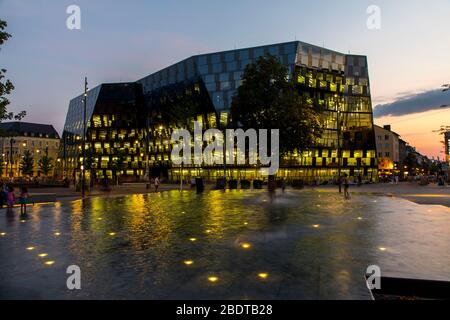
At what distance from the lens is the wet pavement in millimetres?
5867

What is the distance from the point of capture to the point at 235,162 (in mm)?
72188

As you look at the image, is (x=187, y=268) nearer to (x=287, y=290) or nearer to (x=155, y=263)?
(x=155, y=263)

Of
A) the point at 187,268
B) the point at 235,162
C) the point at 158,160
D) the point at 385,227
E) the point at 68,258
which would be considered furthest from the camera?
the point at 158,160

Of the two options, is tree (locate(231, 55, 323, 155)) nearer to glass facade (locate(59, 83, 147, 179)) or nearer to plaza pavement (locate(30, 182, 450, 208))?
plaza pavement (locate(30, 182, 450, 208))

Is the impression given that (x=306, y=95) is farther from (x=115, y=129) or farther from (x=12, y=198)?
(x=115, y=129)

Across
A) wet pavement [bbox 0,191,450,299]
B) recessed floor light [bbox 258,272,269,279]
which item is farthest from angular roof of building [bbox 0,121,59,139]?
recessed floor light [bbox 258,272,269,279]

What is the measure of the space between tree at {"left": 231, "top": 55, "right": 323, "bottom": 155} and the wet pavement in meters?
21.6

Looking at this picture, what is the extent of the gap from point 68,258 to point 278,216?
9572 mm

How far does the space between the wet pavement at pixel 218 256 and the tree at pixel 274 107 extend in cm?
2165

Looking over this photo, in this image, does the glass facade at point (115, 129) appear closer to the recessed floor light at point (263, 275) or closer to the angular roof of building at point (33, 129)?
the angular roof of building at point (33, 129)

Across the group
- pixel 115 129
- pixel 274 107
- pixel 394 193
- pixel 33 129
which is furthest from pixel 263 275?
pixel 33 129

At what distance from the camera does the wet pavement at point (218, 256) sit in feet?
19.2

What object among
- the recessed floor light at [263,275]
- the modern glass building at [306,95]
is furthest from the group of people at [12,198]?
the modern glass building at [306,95]
